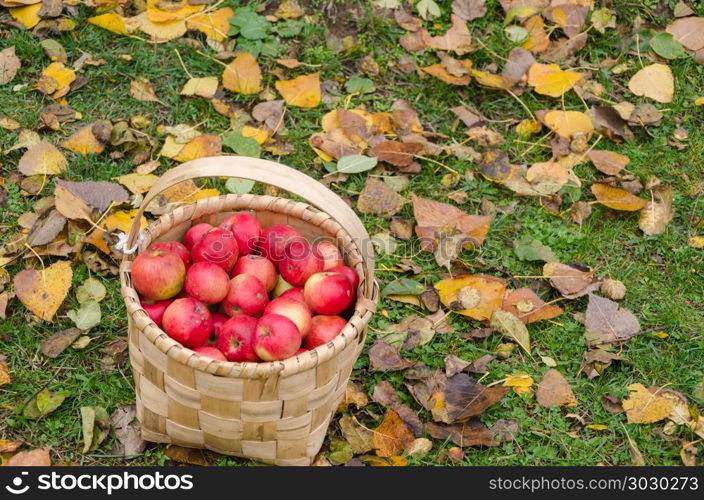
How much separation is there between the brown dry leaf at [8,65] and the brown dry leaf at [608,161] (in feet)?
8.10

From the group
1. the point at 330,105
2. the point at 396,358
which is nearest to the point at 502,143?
the point at 330,105

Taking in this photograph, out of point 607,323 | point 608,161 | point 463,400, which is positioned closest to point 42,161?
point 463,400

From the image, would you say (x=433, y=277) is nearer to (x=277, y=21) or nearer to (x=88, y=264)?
(x=88, y=264)

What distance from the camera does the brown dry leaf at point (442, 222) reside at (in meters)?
2.88

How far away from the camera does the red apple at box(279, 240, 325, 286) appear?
88.1 inches

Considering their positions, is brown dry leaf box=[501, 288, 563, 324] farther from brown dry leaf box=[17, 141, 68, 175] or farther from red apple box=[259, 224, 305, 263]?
brown dry leaf box=[17, 141, 68, 175]

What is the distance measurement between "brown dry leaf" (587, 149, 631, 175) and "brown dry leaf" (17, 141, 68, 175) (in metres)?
2.13

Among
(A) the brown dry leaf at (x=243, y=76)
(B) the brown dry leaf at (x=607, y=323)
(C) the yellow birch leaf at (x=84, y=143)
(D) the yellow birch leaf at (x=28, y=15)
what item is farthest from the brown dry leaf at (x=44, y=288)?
(B) the brown dry leaf at (x=607, y=323)

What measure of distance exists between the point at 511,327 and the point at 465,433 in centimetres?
45

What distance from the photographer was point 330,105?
11.0ft

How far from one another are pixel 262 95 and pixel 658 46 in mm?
1897

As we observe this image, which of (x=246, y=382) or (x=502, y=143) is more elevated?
(x=246, y=382)

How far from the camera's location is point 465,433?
2314mm

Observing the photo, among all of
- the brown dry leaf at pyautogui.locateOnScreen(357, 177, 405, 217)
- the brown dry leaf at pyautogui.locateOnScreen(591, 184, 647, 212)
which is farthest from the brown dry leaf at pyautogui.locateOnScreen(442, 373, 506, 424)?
the brown dry leaf at pyautogui.locateOnScreen(591, 184, 647, 212)
